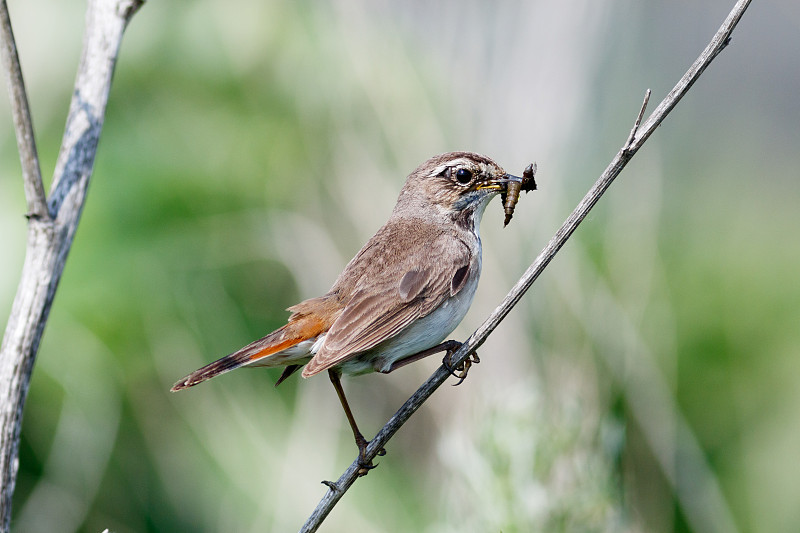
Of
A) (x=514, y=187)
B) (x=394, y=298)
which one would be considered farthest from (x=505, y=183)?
(x=394, y=298)

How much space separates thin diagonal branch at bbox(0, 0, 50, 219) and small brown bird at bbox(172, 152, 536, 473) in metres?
0.65

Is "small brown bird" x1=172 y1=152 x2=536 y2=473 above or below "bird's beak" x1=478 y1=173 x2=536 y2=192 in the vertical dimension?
below

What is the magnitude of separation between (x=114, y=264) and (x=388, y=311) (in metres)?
2.63

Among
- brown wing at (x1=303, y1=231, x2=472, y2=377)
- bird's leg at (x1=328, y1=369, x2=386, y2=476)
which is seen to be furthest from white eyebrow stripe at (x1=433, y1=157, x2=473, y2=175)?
bird's leg at (x1=328, y1=369, x2=386, y2=476)

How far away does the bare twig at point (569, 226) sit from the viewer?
6.44ft

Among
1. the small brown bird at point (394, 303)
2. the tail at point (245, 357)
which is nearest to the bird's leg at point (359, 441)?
the small brown bird at point (394, 303)

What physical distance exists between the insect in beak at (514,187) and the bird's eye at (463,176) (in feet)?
0.44

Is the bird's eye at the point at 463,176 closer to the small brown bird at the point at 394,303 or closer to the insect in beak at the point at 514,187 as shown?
the small brown bird at the point at 394,303

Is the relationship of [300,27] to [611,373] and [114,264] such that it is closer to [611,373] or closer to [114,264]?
[114,264]

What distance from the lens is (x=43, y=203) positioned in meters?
2.05

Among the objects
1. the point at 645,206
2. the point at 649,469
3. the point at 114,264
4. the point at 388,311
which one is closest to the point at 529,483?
the point at 388,311

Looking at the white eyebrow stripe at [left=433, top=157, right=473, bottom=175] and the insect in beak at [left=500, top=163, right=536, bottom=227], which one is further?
the white eyebrow stripe at [left=433, top=157, right=473, bottom=175]

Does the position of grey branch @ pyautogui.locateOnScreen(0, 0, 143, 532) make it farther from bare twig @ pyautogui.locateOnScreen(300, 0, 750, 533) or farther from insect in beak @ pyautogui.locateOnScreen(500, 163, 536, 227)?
insect in beak @ pyautogui.locateOnScreen(500, 163, 536, 227)

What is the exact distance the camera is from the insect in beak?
9.14 feet
